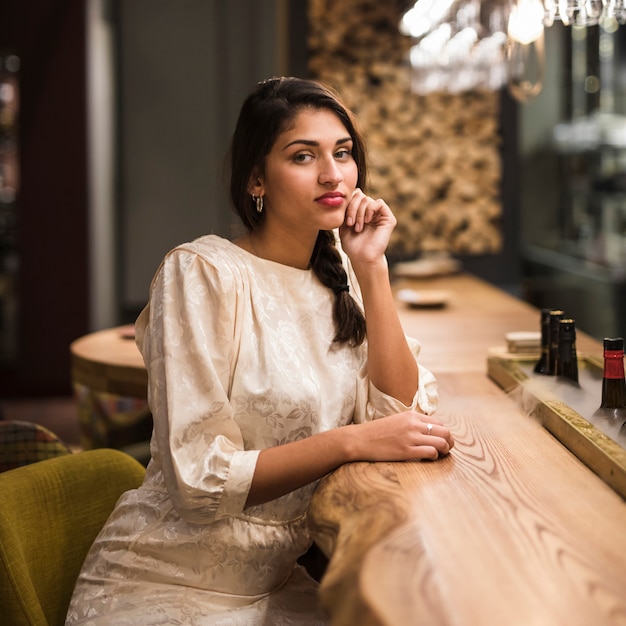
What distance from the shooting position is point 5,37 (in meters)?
6.19

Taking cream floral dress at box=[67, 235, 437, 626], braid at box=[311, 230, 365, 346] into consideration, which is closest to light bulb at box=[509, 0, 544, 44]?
braid at box=[311, 230, 365, 346]

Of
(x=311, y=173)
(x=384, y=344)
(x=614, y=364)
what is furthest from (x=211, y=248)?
(x=614, y=364)

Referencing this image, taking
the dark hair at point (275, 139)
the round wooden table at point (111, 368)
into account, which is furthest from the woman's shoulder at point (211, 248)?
the round wooden table at point (111, 368)

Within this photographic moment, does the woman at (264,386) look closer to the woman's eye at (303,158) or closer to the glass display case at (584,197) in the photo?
the woman's eye at (303,158)

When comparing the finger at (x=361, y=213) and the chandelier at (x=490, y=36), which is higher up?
the chandelier at (x=490, y=36)

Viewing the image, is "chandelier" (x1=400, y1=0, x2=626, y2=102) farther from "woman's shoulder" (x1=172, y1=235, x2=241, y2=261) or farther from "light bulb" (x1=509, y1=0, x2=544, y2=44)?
"woman's shoulder" (x1=172, y1=235, x2=241, y2=261)

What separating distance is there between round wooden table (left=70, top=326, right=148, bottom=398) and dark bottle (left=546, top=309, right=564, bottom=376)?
1.32 meters

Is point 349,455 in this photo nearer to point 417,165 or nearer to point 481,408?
point 481,408

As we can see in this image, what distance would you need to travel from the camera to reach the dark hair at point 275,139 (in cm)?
188

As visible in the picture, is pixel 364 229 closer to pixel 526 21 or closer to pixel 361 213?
pixel 361 213

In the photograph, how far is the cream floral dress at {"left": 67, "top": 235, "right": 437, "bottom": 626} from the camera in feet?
5.26

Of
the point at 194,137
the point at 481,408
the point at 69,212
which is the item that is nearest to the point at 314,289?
the point at 481,408

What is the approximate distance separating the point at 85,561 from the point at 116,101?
4.71m

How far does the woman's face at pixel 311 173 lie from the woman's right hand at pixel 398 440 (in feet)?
1.48
